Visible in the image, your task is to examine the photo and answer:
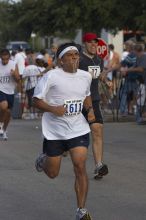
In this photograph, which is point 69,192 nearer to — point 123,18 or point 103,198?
point 103,198

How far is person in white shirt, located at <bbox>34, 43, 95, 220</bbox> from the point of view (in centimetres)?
726

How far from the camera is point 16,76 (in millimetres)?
14609

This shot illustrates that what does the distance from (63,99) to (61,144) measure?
1.50 ft

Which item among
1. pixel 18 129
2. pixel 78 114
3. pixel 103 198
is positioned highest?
pixel 78 114

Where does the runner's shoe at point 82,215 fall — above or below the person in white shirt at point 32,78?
above

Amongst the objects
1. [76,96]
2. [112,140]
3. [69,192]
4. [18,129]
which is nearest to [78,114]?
[76,96]

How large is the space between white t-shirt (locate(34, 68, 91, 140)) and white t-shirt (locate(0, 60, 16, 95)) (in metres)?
7.32

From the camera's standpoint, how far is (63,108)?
23.7 feet

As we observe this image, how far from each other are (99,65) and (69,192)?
203 centimetres

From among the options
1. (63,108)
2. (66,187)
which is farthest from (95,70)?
(63,108)

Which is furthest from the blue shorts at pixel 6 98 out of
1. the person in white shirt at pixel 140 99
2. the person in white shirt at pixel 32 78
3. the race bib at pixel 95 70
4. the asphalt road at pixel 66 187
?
the person in white shirt at pixel 32 78

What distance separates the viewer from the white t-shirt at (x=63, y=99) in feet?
23.9

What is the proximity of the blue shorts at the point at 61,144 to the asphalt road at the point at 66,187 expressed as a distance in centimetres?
71

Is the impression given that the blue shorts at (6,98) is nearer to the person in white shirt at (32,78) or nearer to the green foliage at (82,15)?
the person in white shirt at (32,78)
